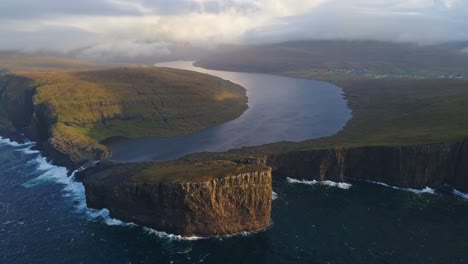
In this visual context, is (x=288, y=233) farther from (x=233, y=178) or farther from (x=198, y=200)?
(x=198, y=200)

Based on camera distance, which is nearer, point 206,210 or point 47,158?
point 206,210

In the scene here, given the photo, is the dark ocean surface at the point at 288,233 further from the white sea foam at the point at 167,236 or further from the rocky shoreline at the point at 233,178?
the rocky shoreline at the point at 233,178

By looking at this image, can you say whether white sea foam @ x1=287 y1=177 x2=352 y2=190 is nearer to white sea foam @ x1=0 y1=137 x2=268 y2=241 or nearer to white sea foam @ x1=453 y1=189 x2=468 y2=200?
white sea foam @ x1=453 y1=189 x2=468 y2=200

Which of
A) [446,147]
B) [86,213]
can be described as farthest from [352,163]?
[86,213]

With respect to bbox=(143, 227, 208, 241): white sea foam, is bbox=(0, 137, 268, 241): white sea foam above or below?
above

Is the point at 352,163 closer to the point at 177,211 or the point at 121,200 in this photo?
the point at 177,211

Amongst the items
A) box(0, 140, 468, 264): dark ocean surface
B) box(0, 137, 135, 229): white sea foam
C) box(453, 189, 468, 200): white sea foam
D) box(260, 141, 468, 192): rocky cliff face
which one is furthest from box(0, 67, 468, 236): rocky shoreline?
box(0, 140, 468, 264): dark ocean surface
